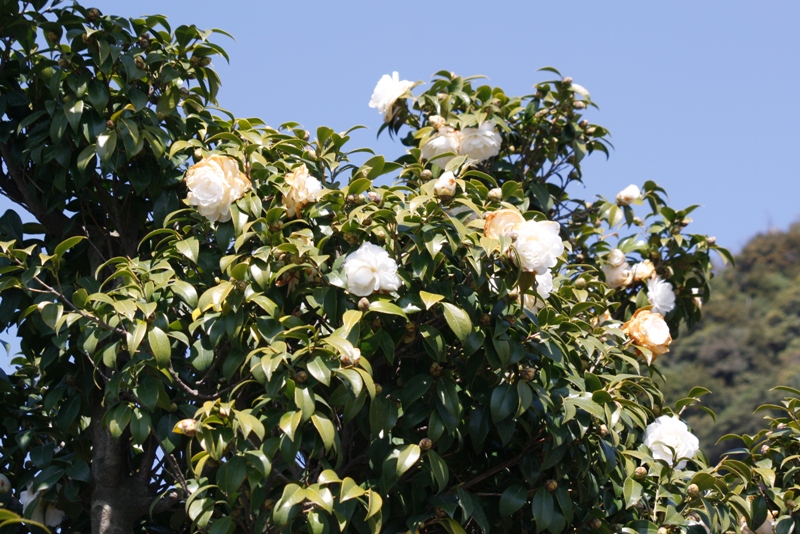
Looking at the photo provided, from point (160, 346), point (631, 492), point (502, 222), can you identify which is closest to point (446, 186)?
point (502, 222)

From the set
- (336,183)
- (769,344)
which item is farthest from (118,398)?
(769,344)

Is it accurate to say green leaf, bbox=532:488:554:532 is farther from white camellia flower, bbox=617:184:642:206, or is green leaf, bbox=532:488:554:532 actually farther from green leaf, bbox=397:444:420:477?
white camellia flower, bbox=617:184:642:206

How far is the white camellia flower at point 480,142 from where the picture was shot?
11.0 ft

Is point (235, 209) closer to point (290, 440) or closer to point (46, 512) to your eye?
point (290, 440)

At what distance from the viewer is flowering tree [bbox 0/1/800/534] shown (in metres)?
2.28

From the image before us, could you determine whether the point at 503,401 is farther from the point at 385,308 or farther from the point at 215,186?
the point at 215,186

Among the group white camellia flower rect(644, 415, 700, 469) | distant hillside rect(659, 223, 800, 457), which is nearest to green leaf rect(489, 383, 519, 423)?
white camellia flower rect(644, 415, 700, 469)

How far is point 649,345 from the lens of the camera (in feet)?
10.0

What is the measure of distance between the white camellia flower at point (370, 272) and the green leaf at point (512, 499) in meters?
0.61

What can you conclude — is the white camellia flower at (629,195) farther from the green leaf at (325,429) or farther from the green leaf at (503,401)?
the green leaf at (325,429)

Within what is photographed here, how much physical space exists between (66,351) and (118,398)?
0.39m

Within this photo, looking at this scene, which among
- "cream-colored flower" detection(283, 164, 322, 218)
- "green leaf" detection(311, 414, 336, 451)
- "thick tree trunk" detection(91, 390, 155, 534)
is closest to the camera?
"green leaf" detection(311, 414, 336, 451)

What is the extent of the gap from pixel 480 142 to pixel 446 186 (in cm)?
105

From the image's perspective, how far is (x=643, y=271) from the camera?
356 cm
